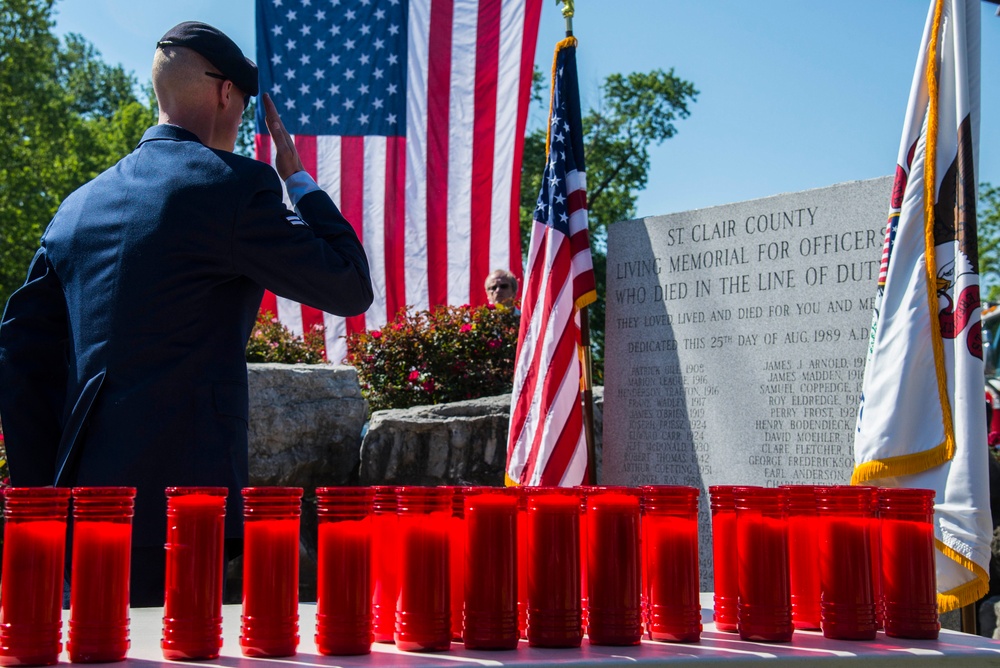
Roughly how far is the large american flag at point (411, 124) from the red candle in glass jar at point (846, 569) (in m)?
9.97

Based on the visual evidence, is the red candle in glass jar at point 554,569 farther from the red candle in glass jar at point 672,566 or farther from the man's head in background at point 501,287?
the man's head in background at point 501,287

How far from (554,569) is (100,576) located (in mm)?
694

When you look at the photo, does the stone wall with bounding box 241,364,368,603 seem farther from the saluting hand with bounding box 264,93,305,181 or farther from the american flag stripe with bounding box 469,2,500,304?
the american flag stripe with bounding box 469,2,500,304

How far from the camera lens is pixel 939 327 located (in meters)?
4.21

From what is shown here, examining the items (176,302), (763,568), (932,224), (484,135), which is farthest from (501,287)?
(763,568)

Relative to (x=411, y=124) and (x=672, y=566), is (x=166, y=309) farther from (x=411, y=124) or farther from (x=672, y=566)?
(x=411, y=124)

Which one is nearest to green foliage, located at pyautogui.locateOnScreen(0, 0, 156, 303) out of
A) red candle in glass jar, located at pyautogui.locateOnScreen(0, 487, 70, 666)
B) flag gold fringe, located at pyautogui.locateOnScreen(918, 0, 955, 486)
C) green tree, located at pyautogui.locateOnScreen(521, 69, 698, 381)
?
green tree, located at pyautogui.locateOnScreen(521, 69, 698, 381)

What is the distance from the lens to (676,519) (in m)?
1.72

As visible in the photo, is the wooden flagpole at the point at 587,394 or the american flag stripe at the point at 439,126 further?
the american flag stripe at the point at 439,126

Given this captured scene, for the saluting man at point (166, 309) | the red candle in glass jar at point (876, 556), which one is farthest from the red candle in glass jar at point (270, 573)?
the red candle in glass jar at point (876, 556)

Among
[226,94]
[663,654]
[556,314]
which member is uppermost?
[226,94]

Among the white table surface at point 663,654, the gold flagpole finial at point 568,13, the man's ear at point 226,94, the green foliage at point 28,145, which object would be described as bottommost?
the white table surface at point 663,654

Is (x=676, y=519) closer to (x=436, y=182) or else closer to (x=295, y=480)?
(x=295, y=480)

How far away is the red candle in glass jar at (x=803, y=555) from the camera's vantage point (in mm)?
1799
